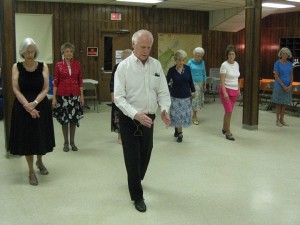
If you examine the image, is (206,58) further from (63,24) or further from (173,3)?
(63,24)

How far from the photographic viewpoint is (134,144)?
318 centimetres

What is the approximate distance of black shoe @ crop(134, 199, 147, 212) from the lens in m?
3.26

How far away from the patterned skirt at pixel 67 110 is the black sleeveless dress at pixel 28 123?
1.13m

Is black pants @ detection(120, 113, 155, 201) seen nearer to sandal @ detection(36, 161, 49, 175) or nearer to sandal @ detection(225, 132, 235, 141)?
sandal @ detection(36, 161, 49, 175)

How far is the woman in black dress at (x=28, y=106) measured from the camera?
378 centimetres

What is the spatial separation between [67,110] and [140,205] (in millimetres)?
2197

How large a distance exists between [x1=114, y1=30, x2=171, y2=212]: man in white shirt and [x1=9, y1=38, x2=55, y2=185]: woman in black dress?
109 cm

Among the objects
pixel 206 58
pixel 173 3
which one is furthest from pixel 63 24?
pixel 206 58

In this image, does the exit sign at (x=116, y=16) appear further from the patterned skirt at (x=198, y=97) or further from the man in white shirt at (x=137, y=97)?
the man in white shirt at (x=137, y=97)

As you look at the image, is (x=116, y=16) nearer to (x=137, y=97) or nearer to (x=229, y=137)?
(x=229, y=137)

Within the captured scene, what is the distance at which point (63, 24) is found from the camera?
9664 mm

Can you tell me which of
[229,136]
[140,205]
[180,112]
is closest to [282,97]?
[229,136]

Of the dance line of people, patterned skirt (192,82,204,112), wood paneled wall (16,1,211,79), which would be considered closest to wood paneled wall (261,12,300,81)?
wood paneled wall (16,1,211,79)

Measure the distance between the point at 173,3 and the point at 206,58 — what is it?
253 cm
